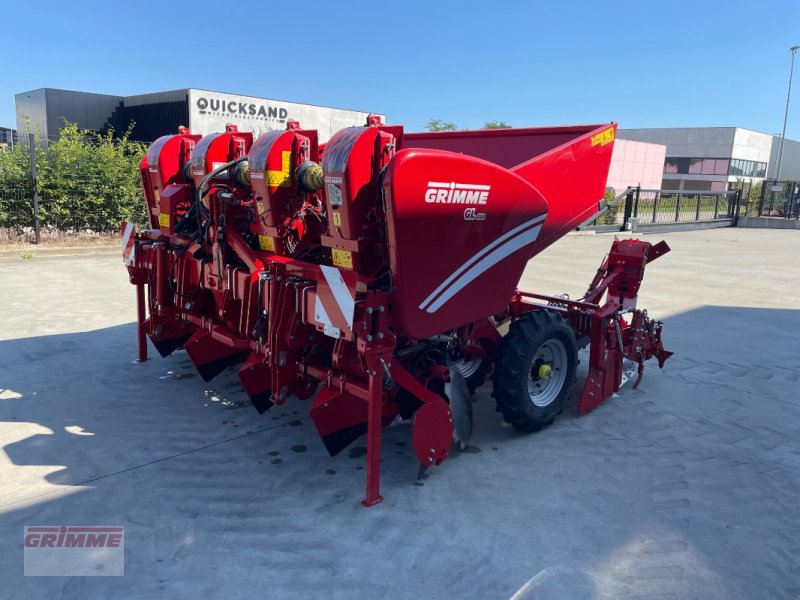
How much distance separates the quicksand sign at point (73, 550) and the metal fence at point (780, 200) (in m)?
29.7

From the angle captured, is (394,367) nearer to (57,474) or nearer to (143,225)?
(57,474)

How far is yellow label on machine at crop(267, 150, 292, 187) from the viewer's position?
3.83 meters

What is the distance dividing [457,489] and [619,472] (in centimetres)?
108

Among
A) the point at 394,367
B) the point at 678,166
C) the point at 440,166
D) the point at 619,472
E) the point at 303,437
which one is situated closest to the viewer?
the point at 440,166

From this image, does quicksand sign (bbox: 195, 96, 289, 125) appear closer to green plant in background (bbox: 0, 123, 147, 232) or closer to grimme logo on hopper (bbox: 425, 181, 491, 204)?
green plant in background (bbox: 0, 123, 147, 232)

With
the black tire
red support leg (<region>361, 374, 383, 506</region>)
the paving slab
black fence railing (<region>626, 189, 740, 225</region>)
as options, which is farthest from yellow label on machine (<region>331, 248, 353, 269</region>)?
black fence railing (<region>626, 189, 740, 225</region>)

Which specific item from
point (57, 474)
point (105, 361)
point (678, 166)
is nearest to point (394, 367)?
point (57, 474)

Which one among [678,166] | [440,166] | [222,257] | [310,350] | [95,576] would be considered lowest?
[95,576]

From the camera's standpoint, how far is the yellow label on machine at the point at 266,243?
4.12 metres

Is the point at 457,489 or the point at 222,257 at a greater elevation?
the point at 222,257

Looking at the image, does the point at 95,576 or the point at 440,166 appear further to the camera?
the point at 440,166

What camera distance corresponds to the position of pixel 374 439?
334 centimetres

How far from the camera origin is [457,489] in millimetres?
3547

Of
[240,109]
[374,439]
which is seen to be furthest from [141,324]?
[240,109]
